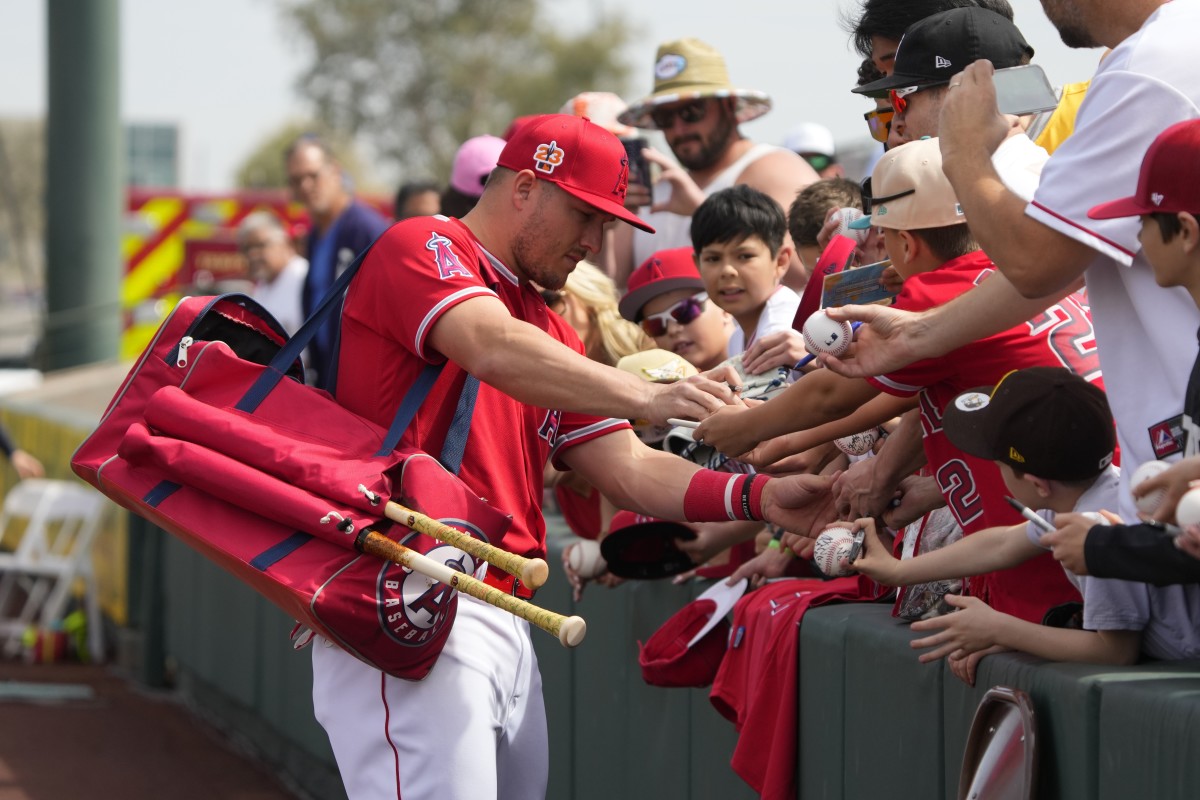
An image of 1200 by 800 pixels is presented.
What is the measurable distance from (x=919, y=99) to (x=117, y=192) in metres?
13.4

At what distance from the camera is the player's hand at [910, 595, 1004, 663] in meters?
3.09

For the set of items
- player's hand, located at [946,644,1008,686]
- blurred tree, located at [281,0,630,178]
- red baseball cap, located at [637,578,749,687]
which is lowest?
blurred tree, located at [281,0,630,178]

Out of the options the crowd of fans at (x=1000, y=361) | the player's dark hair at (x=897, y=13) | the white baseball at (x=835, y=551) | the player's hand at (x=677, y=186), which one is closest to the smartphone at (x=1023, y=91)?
the crowd of fans at (x=1000, y=361)

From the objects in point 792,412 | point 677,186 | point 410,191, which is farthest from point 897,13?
point 410,191

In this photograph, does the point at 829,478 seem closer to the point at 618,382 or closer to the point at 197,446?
the point at 618,382

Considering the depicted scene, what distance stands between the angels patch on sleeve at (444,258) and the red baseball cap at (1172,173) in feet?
4.70

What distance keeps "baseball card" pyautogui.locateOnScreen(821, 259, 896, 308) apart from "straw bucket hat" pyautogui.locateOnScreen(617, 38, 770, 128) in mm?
2653

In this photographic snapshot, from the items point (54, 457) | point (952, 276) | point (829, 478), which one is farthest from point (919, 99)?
point (54, 457)

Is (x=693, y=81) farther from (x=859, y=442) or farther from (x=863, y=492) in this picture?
(x=863, y=492)

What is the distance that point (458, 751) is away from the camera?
11.0 ft

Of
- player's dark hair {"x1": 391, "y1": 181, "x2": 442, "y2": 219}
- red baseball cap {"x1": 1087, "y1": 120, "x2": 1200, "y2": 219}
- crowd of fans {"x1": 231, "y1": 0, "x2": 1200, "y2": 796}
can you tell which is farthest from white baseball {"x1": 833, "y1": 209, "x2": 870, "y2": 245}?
player's dark hair {"x1": 391, "y1": 181, "x2": 442, "y2": 219}

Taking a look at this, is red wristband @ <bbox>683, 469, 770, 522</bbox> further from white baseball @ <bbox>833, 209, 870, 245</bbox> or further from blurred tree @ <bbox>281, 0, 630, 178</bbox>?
blurred tree @ <bbox>281, 0, 630, 178</bbox>

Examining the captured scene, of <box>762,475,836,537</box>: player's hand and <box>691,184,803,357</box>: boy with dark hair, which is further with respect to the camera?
<box>691,184,803,357</box>: boy with dark hair

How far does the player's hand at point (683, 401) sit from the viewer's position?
3.45 meters
